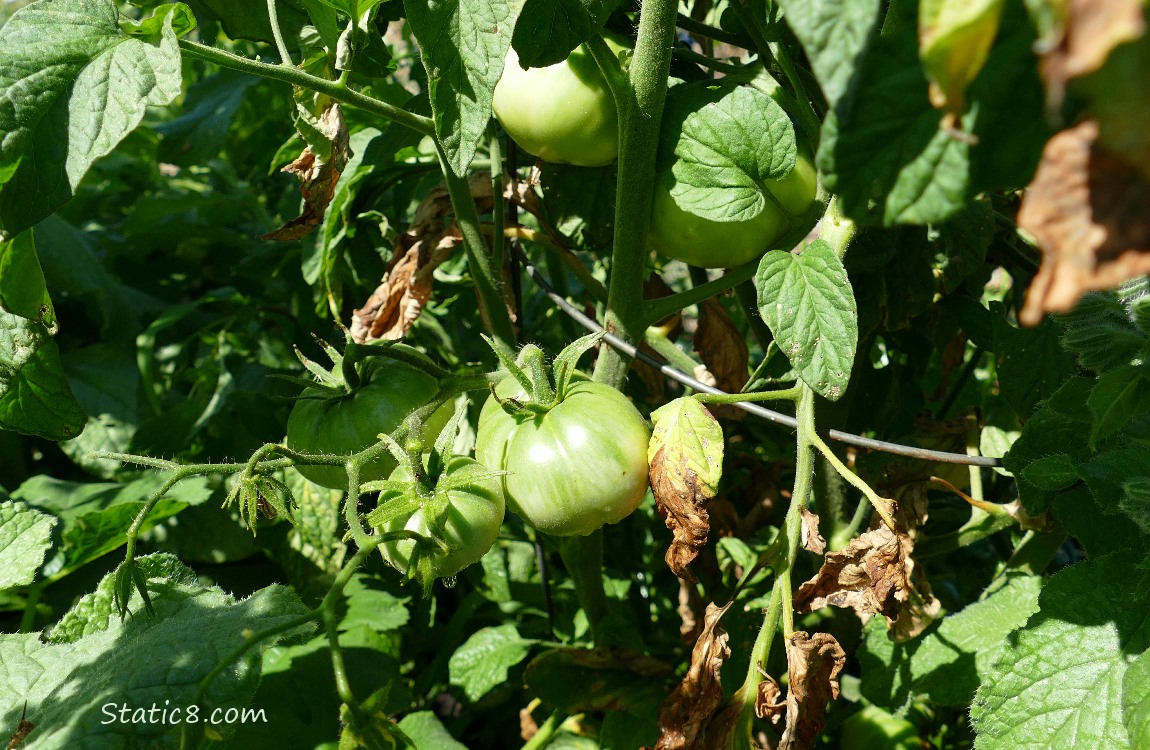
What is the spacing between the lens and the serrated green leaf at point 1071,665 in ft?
2.59

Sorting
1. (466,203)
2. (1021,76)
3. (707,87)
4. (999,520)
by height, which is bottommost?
(999,520)

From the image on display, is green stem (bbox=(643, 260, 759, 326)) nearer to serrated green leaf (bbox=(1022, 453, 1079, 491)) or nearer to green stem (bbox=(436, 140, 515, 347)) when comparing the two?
green stem (bbox=(436, 140, 515, 347))

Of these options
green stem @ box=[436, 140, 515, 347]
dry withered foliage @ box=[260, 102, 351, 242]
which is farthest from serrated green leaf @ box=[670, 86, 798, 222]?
dry withered foliage @ box=[260, 102, 351, 242]

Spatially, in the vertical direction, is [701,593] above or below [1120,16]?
below

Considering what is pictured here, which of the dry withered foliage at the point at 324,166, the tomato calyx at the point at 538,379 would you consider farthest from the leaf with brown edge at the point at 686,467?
the dry withered foliage at the point at 324,166

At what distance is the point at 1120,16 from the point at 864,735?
3.75 feet

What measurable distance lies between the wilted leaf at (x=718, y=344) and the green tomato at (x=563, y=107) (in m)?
0.30

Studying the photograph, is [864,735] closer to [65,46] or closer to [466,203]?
[466,203]

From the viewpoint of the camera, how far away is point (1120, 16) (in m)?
0.27

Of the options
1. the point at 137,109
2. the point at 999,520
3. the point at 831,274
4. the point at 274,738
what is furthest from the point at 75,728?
the point at 999,520

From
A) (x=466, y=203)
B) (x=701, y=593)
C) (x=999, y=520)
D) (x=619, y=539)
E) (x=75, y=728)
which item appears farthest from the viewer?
(x=619, y=539)

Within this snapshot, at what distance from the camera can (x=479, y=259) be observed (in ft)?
3.39

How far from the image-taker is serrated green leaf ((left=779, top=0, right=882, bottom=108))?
37cm

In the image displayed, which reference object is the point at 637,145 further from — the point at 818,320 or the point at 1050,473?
the point at 1050,473
